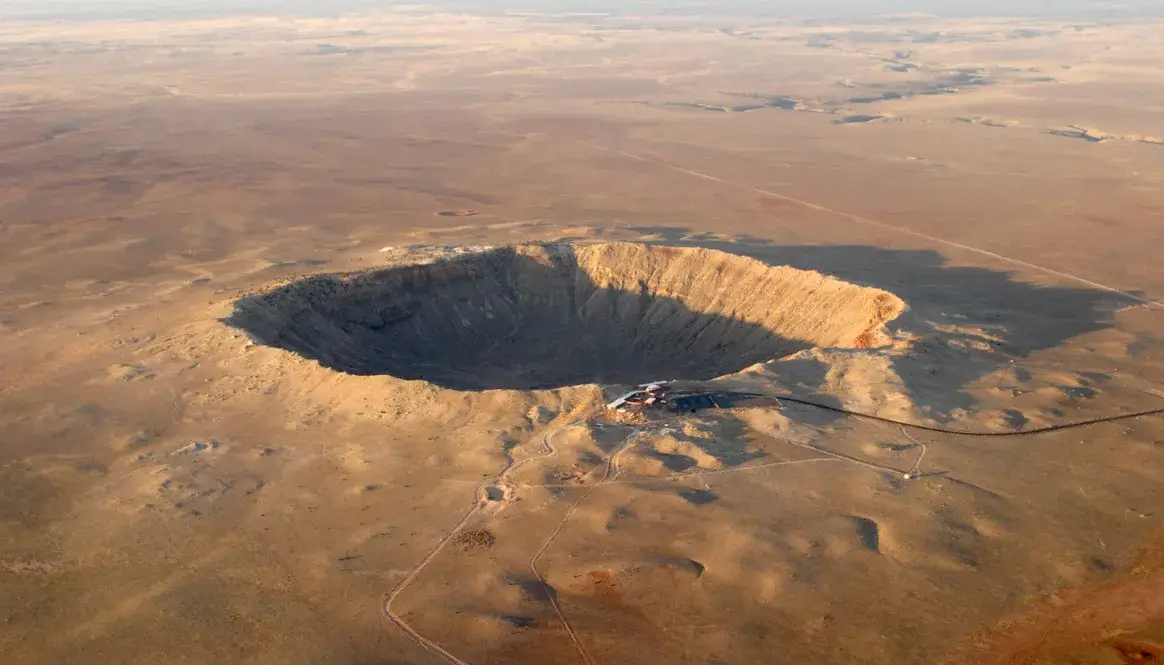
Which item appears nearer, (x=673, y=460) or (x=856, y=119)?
(x=673, y=460)

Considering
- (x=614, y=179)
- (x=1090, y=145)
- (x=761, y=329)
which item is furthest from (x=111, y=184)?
(x=1090, y=145)

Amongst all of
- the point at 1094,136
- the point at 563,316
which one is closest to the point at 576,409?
the point at 563,316

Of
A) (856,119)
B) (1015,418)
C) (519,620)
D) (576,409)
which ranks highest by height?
(576,409)

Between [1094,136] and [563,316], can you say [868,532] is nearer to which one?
[563,316]

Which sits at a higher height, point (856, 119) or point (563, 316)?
point (856, 119)

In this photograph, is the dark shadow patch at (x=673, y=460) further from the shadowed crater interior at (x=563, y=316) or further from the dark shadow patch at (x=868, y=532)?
the shadowed crater interior at (x=563, y=316)

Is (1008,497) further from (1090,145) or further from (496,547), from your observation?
(1090,145)
